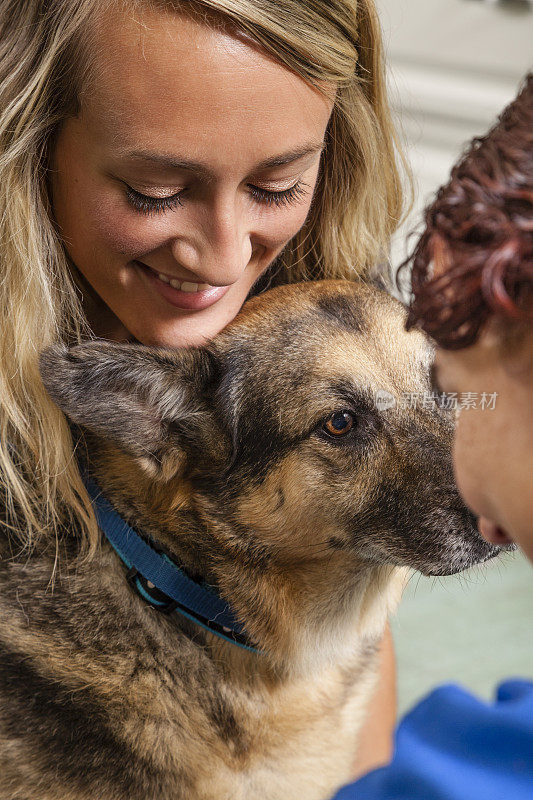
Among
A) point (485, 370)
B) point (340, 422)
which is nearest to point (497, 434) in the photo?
point (485, 370)

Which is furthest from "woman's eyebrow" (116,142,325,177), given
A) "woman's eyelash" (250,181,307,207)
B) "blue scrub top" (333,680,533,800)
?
"blue scrub top" (333,680,533,800)

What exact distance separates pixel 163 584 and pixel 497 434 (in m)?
0.84

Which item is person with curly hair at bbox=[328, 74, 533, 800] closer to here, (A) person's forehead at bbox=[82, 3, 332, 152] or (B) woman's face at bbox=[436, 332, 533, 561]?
(B) woman's face at bbox=[436, 332, 533, 561]

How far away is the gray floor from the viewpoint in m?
2.64

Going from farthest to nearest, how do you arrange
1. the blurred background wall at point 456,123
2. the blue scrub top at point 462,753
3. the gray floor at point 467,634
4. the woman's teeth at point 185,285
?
1. the blurred background wall at point 456,123
2. the gray floor at point 467,634
3. the woman's teeth at point 185,285
4. the blue scrub top at point 462,753

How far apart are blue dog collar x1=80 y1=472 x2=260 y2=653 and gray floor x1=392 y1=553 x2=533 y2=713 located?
115cm

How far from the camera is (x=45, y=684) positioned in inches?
57.8

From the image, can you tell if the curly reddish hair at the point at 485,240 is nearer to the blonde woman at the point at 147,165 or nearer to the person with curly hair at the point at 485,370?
the person with curly hair at the point at 485,370

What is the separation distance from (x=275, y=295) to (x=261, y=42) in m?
0.49

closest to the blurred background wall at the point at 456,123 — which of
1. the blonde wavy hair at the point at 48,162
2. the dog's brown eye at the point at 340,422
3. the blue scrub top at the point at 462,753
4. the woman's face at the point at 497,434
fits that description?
the blonde wavy hair at the point at 48,162

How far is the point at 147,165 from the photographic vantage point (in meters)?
1.30

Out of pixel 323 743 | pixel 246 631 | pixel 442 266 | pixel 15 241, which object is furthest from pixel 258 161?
pixel 323 743

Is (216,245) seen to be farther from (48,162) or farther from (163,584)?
(163,584)

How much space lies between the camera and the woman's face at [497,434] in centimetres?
74
